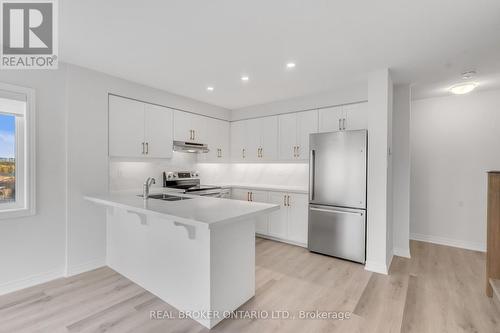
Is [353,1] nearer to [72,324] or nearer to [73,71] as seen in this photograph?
[73,71]

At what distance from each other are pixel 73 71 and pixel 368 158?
12.8 ft

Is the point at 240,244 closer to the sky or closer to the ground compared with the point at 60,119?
closer to the ground

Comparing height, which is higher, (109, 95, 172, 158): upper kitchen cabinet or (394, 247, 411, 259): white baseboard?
(109, 95, 172, 158): upper kitchen cabinet

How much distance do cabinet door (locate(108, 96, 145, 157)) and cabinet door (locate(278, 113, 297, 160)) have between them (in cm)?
237

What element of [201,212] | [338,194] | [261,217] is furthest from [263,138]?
[201,212]

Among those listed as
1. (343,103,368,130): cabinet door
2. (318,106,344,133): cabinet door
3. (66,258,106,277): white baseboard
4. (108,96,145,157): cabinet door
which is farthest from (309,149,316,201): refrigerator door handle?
(66,258,106,277): white baseboard

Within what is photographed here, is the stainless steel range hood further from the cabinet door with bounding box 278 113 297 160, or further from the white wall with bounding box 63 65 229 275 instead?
the cabinet door with bounding box 278 113 297 160

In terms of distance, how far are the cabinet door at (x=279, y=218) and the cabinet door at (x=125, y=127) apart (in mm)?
2323

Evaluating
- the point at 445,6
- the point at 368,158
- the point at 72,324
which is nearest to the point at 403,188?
the point at 368,158

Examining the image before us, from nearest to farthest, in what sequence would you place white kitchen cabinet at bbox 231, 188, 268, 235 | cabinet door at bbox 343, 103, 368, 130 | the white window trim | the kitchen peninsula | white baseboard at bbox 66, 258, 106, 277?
1. the kitchen peninsula
2. the white window trim
3. white baseboard at bbox 66, 258, 106, 277
4. cabinet door at bbox 343, 103, 368, 130
5. white kitchen cabinet at bbox 231, 188, 268, 235

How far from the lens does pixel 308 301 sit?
7.86 feet

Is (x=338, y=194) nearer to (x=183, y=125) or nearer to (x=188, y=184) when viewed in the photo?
(x=188, y=184)

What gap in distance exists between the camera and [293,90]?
3.89 m

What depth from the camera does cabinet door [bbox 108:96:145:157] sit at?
130 inches
